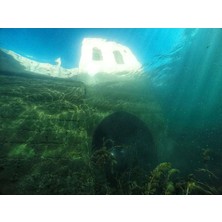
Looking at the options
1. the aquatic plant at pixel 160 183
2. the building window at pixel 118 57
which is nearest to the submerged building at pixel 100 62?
the building window at pixel 118 57

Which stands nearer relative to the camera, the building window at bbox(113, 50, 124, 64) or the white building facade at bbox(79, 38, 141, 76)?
the white building facade at bbox(79, 38, 141, 76)

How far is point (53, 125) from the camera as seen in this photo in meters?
6.27

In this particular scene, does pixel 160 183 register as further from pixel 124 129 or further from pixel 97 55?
pixel 97 55

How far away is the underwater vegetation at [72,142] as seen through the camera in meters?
4.98

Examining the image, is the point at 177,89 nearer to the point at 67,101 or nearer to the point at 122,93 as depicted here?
the point at 122,93

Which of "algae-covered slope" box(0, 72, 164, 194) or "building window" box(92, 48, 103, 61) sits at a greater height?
"building window" box(92, 48, 103, 61)

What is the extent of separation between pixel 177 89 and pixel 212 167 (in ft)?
12.8

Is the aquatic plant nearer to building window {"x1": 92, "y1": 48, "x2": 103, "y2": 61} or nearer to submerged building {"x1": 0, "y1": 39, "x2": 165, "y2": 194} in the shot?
submerged building {"x1": 0, "y1": 39, "x2": 165, "y2": 194}

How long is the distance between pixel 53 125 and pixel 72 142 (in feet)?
2.98

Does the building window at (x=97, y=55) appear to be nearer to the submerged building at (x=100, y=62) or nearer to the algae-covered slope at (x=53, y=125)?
the submerged building at (x=100, y=62)

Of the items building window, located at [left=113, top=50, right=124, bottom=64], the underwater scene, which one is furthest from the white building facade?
the underwater scene

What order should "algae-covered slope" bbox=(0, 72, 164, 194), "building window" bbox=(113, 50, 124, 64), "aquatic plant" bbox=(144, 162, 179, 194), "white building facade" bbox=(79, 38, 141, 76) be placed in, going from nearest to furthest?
"algae-covered slope" bbox=(0, 72, 164, 194), "aquatic plant" bbox=(144, 162, 179, 194), "white building facade" bbox=(79, 38, 141, 76), "building window" bbox=(113, 50, 124, 64)

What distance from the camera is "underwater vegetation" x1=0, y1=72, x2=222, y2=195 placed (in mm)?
4980

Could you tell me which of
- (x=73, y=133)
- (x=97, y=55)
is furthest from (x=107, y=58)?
(x=73, y=133)
